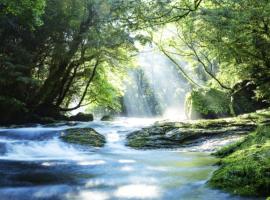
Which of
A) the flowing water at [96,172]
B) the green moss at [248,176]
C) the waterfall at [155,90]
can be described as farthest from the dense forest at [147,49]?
the waterfall at [155,90]

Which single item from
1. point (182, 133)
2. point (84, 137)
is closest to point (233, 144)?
point (182, 133)

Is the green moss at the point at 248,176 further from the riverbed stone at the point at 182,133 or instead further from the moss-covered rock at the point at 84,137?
the moss-covered rock at the point at 84,137

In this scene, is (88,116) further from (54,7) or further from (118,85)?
(54,7)

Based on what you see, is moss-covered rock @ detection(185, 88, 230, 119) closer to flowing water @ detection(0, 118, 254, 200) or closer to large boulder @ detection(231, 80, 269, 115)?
large boulder @ detection(231, 80, 269, 115)

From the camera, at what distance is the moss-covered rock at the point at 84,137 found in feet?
48.2

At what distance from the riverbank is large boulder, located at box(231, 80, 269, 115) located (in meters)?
4.19

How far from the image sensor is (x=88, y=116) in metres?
27.0

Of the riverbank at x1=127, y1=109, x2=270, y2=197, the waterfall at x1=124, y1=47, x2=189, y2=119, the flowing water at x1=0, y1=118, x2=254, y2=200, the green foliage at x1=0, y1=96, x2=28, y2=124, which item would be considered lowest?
the flowing water at x1=0, y1=118, x2=254, y2=200

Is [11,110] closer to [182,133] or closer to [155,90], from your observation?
[182,133]

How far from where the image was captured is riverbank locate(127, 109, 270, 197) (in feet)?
22.2

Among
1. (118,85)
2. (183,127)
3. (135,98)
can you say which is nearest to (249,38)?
(183,127)

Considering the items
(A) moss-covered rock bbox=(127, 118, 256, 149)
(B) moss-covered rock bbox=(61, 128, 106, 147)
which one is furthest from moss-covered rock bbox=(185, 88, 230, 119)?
(B) moss-covered rock bbox=(61, 128, 106, 147)

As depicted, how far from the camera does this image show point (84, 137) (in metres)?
15.1

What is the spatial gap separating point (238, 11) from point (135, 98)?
50439mm
